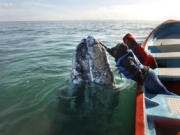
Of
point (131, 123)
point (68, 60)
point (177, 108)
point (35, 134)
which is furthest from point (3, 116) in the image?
point (68, 60)

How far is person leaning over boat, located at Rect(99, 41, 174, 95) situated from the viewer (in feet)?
12.0

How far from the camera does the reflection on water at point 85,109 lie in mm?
3613

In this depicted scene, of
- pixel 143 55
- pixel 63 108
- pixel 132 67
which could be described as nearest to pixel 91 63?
pixel 132 67

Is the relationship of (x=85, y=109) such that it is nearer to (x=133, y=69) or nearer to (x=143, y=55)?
(x=133, y=69)

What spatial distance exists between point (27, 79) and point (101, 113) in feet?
12.9

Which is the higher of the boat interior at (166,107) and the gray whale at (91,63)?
the gray whale at (91,63)

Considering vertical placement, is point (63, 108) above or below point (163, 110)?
below

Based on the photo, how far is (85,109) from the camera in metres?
4.07

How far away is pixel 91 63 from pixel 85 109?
50.7 inches

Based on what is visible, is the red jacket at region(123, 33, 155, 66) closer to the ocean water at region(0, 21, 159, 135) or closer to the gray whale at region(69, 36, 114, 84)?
the ocean water at region(0, 21, 159, 135)

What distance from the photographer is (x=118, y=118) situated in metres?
3.91

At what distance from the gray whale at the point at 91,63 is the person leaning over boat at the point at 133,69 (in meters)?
0.44

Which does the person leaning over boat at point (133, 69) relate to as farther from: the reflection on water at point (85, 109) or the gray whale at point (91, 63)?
the reflection on water at point (85, 109)

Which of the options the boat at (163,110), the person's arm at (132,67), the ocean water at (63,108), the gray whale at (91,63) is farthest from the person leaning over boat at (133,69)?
the ocean water at (63,108)
